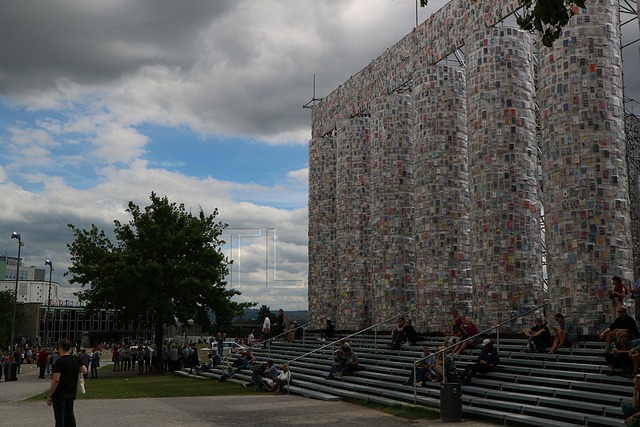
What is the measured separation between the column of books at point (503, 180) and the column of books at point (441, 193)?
2.86 metres

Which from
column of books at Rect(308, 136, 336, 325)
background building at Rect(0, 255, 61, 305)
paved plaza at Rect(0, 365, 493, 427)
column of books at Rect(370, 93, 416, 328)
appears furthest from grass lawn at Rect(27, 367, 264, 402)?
background building at Rect(0, 255, 61, 305)

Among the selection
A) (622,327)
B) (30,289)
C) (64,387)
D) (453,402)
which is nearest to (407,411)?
(453,402)

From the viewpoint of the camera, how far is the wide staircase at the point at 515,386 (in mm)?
12531

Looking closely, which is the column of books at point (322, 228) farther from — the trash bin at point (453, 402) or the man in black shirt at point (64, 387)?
the man in black shirt at point (64, 387)

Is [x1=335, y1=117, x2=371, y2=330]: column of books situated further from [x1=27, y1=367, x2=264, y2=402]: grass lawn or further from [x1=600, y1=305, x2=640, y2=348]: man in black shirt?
[x1=600, y1=305, x2=640, y2=348]: man in black shirt

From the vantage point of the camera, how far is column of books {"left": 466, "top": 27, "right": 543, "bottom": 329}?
832 inches

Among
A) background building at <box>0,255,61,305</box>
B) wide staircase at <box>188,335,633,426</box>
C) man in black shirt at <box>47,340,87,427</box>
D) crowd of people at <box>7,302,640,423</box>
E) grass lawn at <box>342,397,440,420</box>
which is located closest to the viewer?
man in black shirt at <box>47,340,87,427</box>

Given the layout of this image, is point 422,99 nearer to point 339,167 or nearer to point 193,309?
point 339,167

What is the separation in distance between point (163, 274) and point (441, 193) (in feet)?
47.0

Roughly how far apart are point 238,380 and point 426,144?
1208cm

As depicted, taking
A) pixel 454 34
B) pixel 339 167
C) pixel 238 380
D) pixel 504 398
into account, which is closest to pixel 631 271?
pixel 504 398

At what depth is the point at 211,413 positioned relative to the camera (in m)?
14.5

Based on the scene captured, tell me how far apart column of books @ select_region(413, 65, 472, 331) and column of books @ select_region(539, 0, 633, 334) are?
230 inches

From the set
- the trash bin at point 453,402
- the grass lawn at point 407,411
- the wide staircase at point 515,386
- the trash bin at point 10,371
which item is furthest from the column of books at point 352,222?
the trash bin at point 453,402
